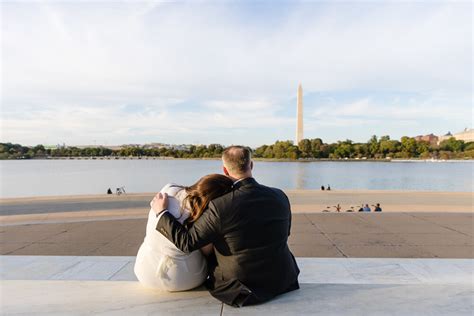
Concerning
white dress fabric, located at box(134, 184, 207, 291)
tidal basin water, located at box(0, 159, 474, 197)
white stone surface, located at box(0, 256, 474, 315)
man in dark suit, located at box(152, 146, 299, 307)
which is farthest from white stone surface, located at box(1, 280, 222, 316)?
tidal basin water, located at box(0, 159, 474, 197)

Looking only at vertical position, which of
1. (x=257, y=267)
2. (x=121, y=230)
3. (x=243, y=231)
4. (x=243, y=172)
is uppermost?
(x=243, y=172)

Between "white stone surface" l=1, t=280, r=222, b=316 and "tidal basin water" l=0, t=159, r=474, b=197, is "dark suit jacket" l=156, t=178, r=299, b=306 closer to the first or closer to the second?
"white stone surface" l=1, t=280, r=222, b=316

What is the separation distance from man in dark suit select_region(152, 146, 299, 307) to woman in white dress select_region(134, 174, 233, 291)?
0.08 m

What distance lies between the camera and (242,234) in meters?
2.64

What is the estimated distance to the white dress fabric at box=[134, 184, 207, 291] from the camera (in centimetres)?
279

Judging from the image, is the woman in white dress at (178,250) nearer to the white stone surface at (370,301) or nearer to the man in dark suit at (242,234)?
the man in dark suit at (242,234)

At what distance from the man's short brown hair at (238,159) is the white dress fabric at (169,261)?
1.33 ft

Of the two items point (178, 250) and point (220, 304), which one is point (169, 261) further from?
point (220, 304)

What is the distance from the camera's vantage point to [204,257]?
116 inches

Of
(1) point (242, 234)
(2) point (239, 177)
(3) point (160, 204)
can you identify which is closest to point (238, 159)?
(2) point (239, 177)

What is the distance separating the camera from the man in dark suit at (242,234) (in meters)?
2.60

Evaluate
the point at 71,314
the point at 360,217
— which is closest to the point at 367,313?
the point at 71,314

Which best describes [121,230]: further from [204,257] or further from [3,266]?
[204,257]

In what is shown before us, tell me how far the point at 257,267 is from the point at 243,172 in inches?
26.3
